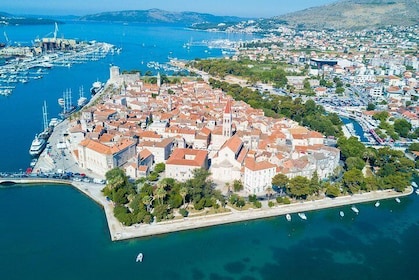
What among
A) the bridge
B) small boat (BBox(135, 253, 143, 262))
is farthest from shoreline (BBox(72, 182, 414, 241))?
small boat (BBox(135, 253, 143, 262))

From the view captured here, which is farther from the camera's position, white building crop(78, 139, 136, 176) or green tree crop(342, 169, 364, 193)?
white building crop(78, 139, 136, 176)

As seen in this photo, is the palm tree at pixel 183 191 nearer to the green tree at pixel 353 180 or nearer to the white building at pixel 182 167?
the white building at pixel 182 167

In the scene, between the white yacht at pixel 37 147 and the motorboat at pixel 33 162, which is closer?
the motorboat at pixel 33 162

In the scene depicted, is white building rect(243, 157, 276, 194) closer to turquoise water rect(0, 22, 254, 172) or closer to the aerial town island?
the aerial town island

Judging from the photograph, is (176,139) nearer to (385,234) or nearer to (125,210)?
(125,210)

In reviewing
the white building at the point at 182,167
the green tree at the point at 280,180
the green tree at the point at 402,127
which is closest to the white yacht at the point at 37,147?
the white building at the point at 182,167

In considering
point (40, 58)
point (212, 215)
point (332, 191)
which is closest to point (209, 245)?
point (212, 215)
